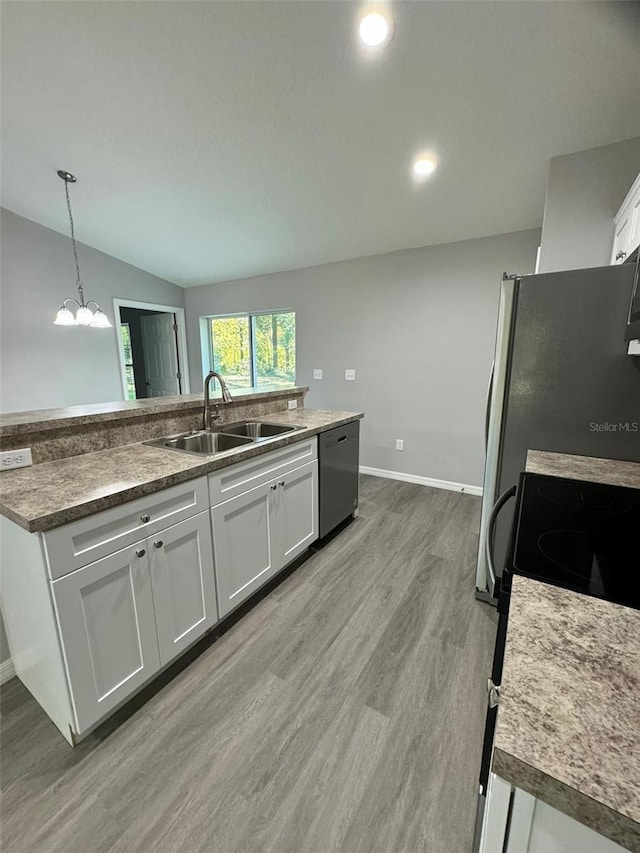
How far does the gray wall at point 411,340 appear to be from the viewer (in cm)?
319

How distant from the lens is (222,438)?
2178 mm

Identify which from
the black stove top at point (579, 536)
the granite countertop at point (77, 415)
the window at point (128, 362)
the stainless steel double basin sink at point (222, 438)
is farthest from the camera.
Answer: the window at point (128, 362)

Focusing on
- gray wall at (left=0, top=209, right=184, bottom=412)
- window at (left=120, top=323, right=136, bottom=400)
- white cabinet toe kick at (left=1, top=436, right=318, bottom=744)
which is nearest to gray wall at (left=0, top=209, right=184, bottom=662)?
gray wall at (left=0, top=209, right=184, bottom=412)

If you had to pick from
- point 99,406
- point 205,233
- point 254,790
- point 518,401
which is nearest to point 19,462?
point 99,406

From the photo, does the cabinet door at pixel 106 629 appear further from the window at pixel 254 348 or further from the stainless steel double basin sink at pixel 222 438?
the window at pixel 254 348

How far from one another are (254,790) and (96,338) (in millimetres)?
4682

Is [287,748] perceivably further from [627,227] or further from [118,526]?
[627,227]

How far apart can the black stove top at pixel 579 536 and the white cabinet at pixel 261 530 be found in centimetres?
122

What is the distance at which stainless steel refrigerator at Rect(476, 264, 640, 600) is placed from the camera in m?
1.54

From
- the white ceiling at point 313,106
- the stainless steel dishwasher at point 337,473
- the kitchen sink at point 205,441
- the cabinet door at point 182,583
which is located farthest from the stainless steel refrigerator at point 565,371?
the cabinet door at point 182,583

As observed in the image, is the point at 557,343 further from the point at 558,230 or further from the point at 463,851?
the point at 463,851

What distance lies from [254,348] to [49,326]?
233 centimetres

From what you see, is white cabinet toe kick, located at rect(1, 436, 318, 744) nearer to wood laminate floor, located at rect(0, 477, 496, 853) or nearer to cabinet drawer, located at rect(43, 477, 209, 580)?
cabinet drawer, located at rect(43, 477, 209, 580)

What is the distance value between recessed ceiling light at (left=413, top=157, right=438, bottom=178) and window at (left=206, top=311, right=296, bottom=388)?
2.24m
